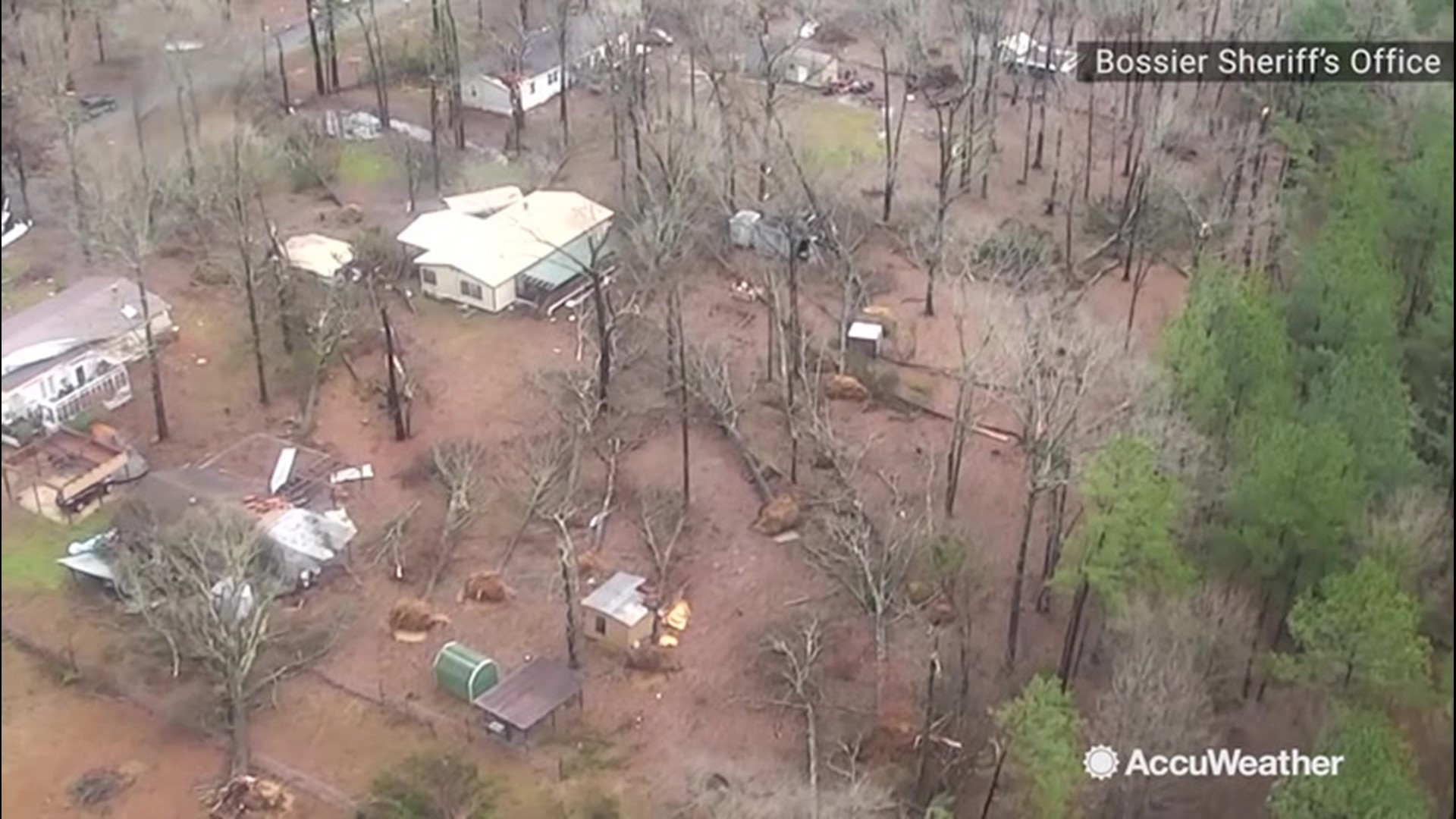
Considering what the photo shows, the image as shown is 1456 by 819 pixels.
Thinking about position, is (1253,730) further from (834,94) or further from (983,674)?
(834,94)

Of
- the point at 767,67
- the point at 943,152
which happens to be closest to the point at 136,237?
the point at 767,67

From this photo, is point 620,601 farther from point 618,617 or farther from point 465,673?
point 465,673

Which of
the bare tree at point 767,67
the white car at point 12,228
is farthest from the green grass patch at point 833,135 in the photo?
the white car at point 12,228

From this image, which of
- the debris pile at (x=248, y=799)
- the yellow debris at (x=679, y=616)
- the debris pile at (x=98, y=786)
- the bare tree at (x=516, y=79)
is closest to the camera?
the debris pile at (x=248, y=799)

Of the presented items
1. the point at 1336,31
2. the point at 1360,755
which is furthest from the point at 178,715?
the point at 1336,31

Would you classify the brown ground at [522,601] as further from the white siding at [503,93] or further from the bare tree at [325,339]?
the white siding at [503,93]

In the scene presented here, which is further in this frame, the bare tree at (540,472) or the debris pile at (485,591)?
the bare tree at (540,472)
